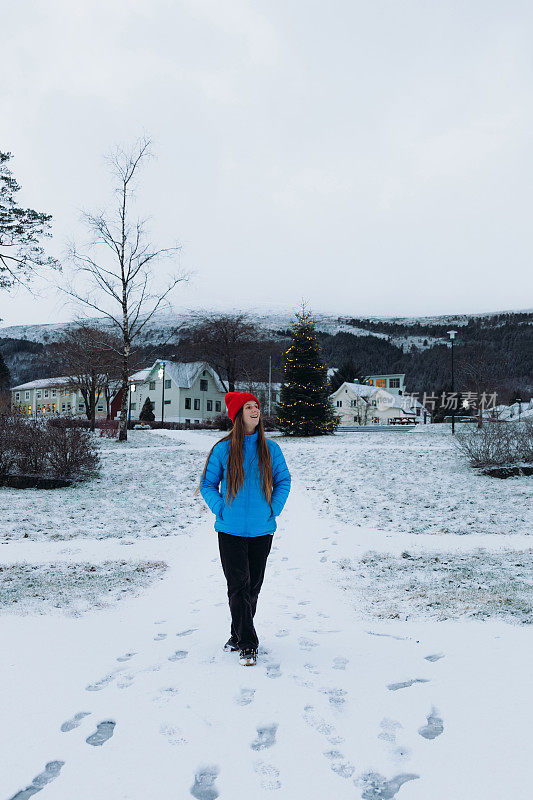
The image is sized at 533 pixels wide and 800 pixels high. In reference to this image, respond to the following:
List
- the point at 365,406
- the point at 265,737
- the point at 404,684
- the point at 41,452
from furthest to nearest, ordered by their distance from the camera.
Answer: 1. the point at 365,406
2. the point at 41,452
3. the point at 404,684
4. the point at 265,737

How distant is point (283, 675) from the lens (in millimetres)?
3822

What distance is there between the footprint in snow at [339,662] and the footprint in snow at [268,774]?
1.35 metres

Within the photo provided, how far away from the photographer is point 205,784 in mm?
2598

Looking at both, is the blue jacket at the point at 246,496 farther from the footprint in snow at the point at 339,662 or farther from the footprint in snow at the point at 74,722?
the footprint in snow at the point at 74,722

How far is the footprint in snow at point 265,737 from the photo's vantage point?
2906 mm

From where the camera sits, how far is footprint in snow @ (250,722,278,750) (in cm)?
291

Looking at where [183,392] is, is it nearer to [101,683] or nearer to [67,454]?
[67,454]

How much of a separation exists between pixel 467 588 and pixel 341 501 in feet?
21.6

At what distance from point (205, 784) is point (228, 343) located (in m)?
47.9

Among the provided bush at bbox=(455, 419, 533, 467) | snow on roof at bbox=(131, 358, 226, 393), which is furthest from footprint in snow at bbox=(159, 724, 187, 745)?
snow on roof at bbox=(131, 358, 226, 393)

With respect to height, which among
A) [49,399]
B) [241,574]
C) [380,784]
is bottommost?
[380,784]

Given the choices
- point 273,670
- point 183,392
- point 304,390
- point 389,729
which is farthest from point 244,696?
point 183,392

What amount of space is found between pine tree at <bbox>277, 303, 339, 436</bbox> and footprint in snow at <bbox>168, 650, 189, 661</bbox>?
25579mm

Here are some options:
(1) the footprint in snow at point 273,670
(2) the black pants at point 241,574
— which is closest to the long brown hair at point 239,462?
(2) the black pants at point 241,574
